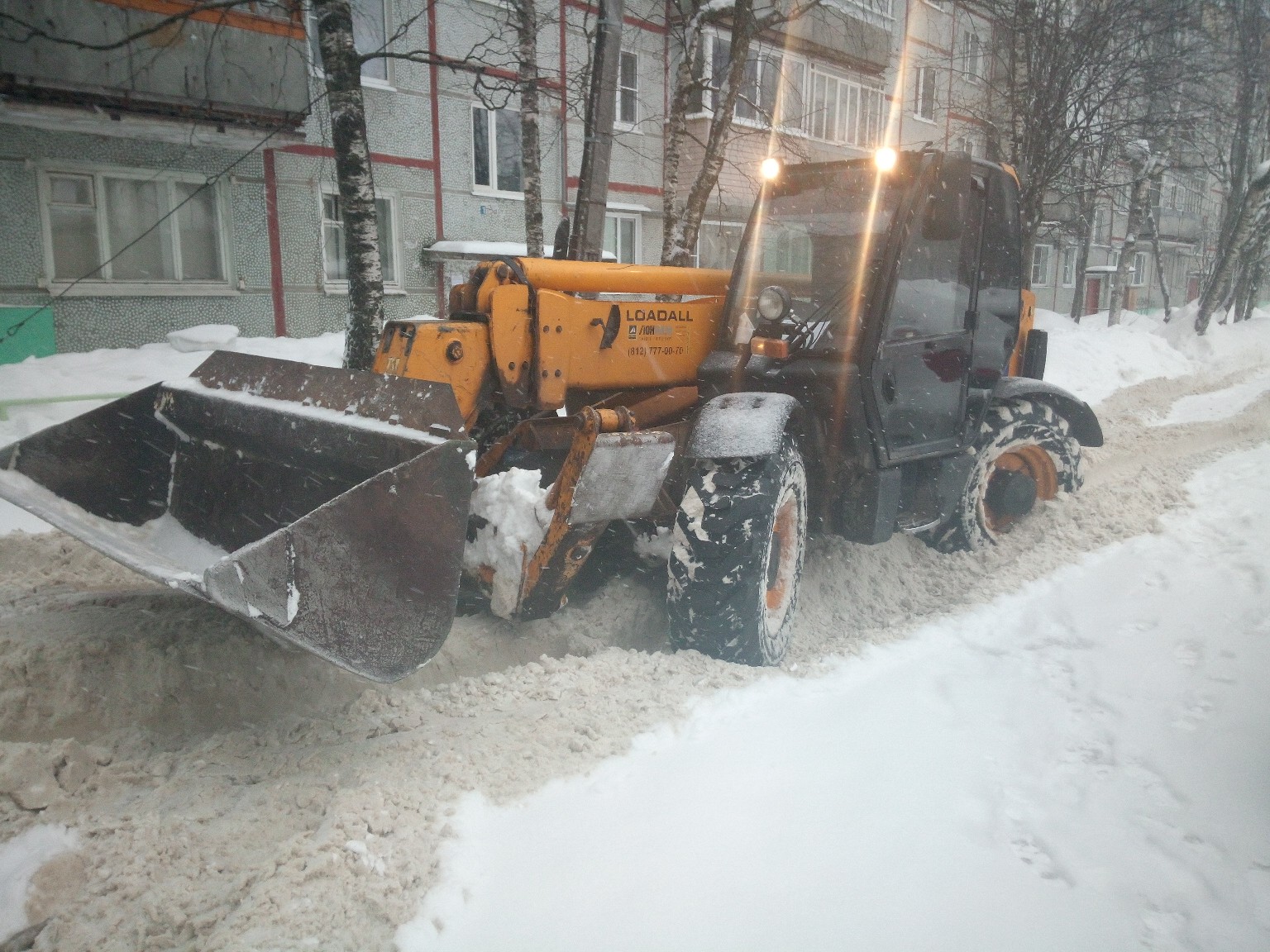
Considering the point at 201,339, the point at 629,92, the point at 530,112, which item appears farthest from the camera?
the point at 629,92

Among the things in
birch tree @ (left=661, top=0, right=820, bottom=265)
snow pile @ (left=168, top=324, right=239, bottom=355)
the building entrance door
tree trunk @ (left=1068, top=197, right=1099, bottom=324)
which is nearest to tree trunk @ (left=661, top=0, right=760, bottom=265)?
birch tree @ (left=661, top=0, right=820, bottom=265)

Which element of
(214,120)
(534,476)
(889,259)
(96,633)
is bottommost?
(96,633)

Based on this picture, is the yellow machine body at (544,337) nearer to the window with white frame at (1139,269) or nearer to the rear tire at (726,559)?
the rear tire at (726,559)

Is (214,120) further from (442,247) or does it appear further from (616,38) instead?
(616,38)

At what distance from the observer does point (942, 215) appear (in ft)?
Answer: 13.5

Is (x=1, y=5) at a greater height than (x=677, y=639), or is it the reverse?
(x=1, y=5)

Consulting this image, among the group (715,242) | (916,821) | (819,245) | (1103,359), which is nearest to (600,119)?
(819,245)

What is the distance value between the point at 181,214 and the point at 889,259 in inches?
395

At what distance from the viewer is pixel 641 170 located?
53.3 feet

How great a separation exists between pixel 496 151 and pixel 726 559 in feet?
41.0

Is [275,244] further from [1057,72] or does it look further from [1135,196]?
[1135,196]

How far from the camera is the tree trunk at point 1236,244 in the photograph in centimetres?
1806

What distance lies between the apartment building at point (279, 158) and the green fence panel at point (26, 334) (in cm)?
10

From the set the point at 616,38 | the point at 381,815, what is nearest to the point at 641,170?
the point at 616,38
